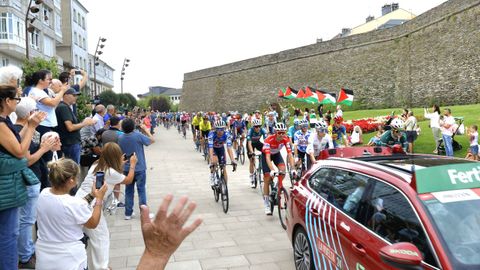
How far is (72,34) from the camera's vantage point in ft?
182

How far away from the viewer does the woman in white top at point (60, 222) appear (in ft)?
Answer: 11.6

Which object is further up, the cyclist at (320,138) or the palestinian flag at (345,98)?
the palestinian flag at (345,98)

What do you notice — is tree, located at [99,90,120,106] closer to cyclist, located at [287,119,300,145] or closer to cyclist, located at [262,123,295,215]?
cyclist, located at [287,119,300,145]

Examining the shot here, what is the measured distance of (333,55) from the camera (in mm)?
46594

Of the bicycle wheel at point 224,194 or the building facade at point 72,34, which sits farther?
the building facade at point 72,34

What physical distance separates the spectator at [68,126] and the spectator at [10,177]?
2.91 metres

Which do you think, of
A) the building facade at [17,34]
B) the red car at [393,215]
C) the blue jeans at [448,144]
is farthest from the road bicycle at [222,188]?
the building facade at [17,34]

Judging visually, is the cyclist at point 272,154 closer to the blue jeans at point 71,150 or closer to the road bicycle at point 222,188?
the road bicycle at point 222,188

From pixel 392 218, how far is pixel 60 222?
2.91m

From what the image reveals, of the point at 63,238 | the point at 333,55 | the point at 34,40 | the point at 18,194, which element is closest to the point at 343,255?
the point at 63,238

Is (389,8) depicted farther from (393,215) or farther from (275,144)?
(393,215)

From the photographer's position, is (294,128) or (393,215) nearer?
(393,215)

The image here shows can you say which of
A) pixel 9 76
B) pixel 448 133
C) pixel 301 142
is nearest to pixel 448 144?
pixel 448 133

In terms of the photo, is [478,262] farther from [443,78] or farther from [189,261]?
[443,78]
